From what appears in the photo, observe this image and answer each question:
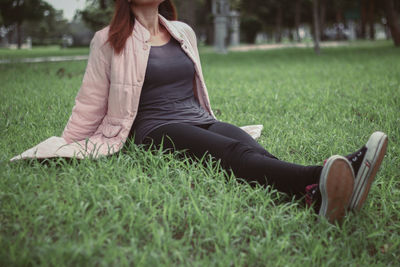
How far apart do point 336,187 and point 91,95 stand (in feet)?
6.03

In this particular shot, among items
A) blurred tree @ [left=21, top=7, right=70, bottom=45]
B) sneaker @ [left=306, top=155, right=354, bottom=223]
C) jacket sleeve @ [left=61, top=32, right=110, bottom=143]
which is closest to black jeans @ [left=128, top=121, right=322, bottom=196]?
sneaker @ [left=306, top=155, right=354, bottom=223]

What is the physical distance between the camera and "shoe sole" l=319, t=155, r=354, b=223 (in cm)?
197

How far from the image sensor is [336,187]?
2006 millimetres

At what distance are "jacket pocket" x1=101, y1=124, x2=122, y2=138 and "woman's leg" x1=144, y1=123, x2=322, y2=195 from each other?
22 centimetres

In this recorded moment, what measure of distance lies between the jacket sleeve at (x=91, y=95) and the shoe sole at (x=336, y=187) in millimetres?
1719

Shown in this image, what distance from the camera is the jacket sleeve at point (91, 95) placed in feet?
9.64

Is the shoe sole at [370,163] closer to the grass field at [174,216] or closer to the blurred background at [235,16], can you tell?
the grass field at [174,216]

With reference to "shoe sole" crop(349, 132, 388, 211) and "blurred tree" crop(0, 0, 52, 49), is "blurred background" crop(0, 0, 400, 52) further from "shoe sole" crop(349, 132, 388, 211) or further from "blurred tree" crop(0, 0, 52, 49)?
"shoe sole" crop(349, 132, 388, 211)

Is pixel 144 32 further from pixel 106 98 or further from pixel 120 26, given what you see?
pixel 106 98

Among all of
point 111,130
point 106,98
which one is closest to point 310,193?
point 111,130

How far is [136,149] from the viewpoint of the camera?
2.89 meters

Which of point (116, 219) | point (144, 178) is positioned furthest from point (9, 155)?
point (116, 219)

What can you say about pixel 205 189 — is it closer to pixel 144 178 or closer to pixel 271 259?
pixel 144 178

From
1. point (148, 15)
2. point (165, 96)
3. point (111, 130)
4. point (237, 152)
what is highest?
point (148, 15)
